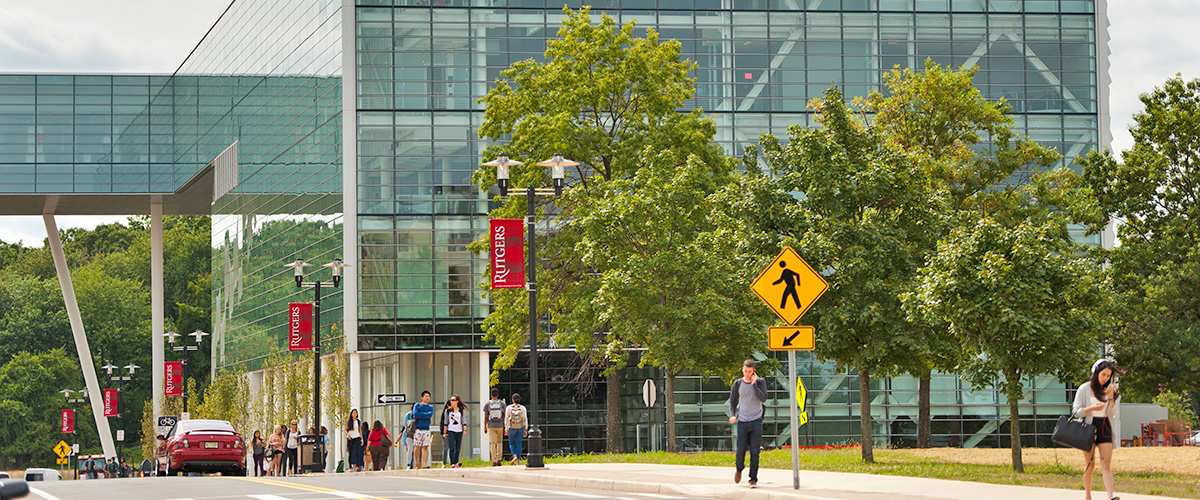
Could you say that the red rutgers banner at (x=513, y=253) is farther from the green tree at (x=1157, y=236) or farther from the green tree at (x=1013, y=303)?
the green tree at (x=1157, y=236)

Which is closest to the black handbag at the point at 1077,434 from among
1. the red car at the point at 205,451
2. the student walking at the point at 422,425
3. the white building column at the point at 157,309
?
the student walking at the point at 422,425

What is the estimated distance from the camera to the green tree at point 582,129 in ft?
123

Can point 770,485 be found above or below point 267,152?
below

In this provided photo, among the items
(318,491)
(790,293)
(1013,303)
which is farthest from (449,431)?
(790,293)

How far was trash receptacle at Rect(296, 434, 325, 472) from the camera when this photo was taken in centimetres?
4219

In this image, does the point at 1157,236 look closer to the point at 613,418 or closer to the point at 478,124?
the point at 613,418

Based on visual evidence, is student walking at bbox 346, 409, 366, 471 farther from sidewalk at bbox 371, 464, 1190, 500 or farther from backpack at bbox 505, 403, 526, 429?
sidewalk at bbox 371, 464, 1190, 500

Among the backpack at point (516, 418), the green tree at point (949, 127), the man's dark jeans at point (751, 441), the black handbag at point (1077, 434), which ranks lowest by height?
the backpack at point (516, 418)

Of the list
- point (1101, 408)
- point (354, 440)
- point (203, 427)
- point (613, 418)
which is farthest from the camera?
point (613, 418)

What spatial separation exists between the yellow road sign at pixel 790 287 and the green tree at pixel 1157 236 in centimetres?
1511

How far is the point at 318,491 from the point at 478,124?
35.4m

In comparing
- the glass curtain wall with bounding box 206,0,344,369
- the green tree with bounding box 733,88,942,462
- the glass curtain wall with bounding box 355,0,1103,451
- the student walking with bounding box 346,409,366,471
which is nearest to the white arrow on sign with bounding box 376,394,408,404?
the glass curtain wall with bounding box 355,0,1103,451

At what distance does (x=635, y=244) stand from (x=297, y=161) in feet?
95.3

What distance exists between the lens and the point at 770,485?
1856 cm
